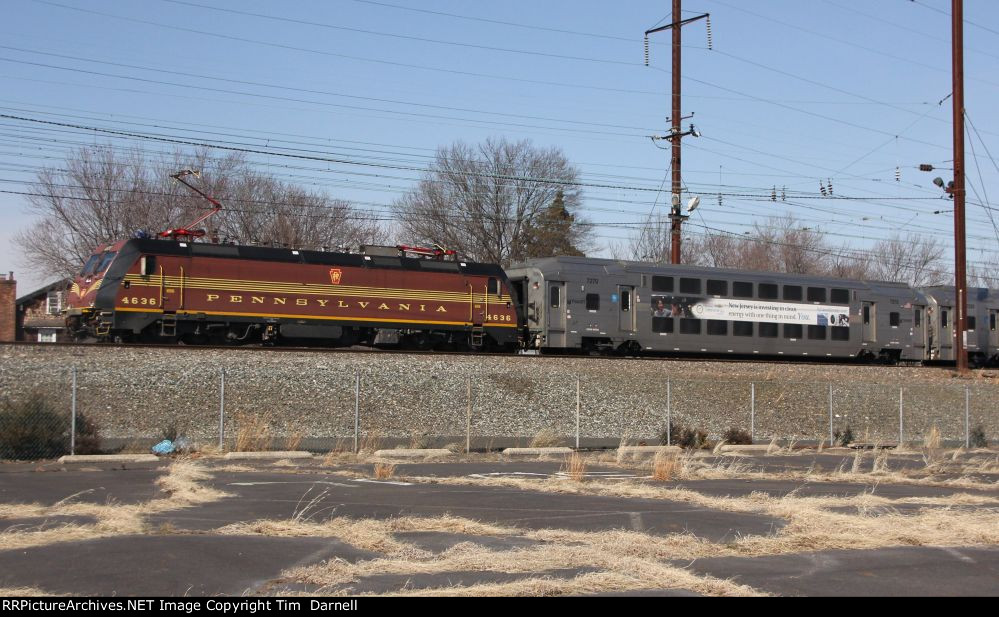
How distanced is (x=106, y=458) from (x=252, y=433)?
150 inches

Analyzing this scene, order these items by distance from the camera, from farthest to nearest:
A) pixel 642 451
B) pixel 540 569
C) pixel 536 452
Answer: pixel 642 451, pixel 536 452, pixel 540 569

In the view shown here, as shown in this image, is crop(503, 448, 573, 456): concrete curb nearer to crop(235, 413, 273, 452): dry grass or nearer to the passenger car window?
crop(235, 413, 273, 452): dry grass

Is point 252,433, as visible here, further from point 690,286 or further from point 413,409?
point 690,286

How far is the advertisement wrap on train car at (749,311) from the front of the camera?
35.5 m

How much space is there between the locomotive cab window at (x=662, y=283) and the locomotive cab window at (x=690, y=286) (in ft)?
1.52

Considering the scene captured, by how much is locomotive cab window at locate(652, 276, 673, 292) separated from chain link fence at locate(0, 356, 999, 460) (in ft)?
18.9

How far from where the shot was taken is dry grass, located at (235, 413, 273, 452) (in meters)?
20.8

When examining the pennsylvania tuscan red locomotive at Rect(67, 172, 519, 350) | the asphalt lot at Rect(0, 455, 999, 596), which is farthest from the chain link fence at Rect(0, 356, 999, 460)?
the pennsylvania tuscan red locomotive at Rect(67, 172, 519, 350)

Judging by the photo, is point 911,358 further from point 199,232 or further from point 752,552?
point 752,552

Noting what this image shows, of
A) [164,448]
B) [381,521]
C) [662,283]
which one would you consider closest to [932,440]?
[662,283]

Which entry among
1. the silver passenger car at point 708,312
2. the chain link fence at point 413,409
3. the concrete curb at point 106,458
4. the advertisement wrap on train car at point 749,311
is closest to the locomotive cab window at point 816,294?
the silver passenger car at point 708,312

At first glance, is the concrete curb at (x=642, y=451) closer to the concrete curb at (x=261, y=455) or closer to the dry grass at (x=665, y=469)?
the dry grass at (x=665, y=469)

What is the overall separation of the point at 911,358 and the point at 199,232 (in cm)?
2986

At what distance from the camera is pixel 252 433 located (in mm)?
21891
